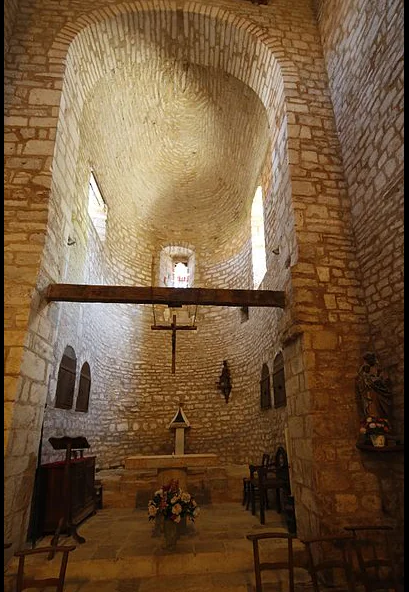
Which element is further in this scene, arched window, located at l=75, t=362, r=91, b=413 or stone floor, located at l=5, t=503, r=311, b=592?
arched window, located at l=75, t=362, r=91, b=413

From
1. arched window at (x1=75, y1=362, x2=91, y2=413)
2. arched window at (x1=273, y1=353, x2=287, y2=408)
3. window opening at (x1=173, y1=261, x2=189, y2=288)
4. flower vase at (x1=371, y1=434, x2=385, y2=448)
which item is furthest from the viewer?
window opening at (x1=173, y1=261, x2=189, y2=288)

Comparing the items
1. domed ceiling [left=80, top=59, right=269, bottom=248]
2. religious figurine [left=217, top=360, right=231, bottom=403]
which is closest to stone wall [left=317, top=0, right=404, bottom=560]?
domed ceiling [left=80, top=59, right=269, bottom=248]

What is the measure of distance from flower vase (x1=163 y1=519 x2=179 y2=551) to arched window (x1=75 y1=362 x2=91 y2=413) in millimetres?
3503

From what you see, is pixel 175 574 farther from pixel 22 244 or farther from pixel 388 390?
pixel 22 244

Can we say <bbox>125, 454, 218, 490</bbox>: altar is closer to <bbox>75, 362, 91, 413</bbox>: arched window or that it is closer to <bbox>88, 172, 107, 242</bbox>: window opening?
<bbox>75, 362, 91, 413</bbox>: arched window

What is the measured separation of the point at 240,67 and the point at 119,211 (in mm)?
5144

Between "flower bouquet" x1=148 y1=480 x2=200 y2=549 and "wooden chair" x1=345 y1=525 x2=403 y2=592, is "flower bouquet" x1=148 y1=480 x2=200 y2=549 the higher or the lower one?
the higher one

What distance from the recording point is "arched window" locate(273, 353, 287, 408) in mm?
6645

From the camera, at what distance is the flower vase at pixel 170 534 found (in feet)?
14.5

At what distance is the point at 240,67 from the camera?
7320 millimetres

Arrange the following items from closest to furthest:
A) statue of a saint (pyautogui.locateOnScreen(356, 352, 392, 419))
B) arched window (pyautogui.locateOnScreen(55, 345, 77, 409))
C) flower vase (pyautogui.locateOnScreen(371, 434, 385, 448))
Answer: flower vase (pyautogui.locateOnScreen(371, 434, 385, 448)), statue of a saint (pyautogui.locateOnScreen(356, 352, 392, 419)), arched window (pyautogui.locateOnScreen(55, 345, 77, 409))

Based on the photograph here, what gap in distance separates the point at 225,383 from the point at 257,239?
411 cm

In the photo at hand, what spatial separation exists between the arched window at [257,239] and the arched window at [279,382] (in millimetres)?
2995

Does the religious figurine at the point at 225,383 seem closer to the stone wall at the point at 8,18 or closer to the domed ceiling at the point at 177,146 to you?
the domed ceiling at the point at 177,146
